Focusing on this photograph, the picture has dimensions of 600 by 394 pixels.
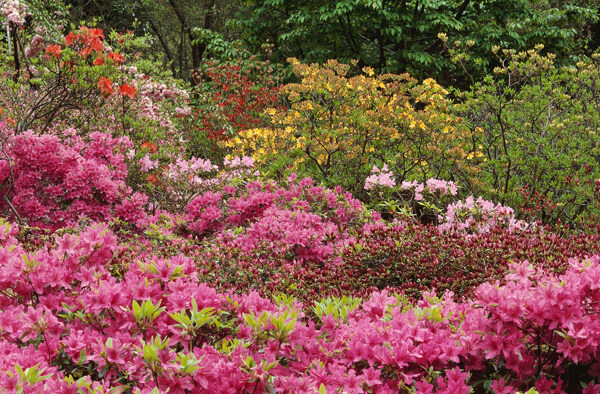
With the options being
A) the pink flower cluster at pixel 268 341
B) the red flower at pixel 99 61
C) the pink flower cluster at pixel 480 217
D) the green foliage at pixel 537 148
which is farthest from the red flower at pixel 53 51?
the green foliage at pixel 537 148

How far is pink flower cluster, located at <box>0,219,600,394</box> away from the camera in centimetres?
162

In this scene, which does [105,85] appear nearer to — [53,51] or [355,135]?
[53,51]

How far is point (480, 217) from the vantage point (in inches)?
159

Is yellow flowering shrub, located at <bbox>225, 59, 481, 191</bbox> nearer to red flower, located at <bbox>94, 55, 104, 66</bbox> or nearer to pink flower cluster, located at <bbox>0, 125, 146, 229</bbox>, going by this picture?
red flower, located at <bbox>94, 55, 104, 66</bbox>

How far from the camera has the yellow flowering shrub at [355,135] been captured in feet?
19.2

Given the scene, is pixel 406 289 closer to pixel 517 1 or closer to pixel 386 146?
pixel 386 146

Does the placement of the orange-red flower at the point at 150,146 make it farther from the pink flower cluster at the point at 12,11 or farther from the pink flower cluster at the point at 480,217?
the pink flower cluster at the point at 480,217

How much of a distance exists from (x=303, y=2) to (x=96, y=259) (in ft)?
37.0

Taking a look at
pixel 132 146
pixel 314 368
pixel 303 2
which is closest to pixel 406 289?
pixel 314 368

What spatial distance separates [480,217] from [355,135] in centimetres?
241

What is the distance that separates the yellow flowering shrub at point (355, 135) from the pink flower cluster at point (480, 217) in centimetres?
150

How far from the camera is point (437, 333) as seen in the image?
1915 mm

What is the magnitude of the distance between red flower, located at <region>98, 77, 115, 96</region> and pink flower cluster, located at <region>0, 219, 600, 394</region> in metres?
3.48

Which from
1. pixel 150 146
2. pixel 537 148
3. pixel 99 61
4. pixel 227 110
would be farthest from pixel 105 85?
pixel 537 148
